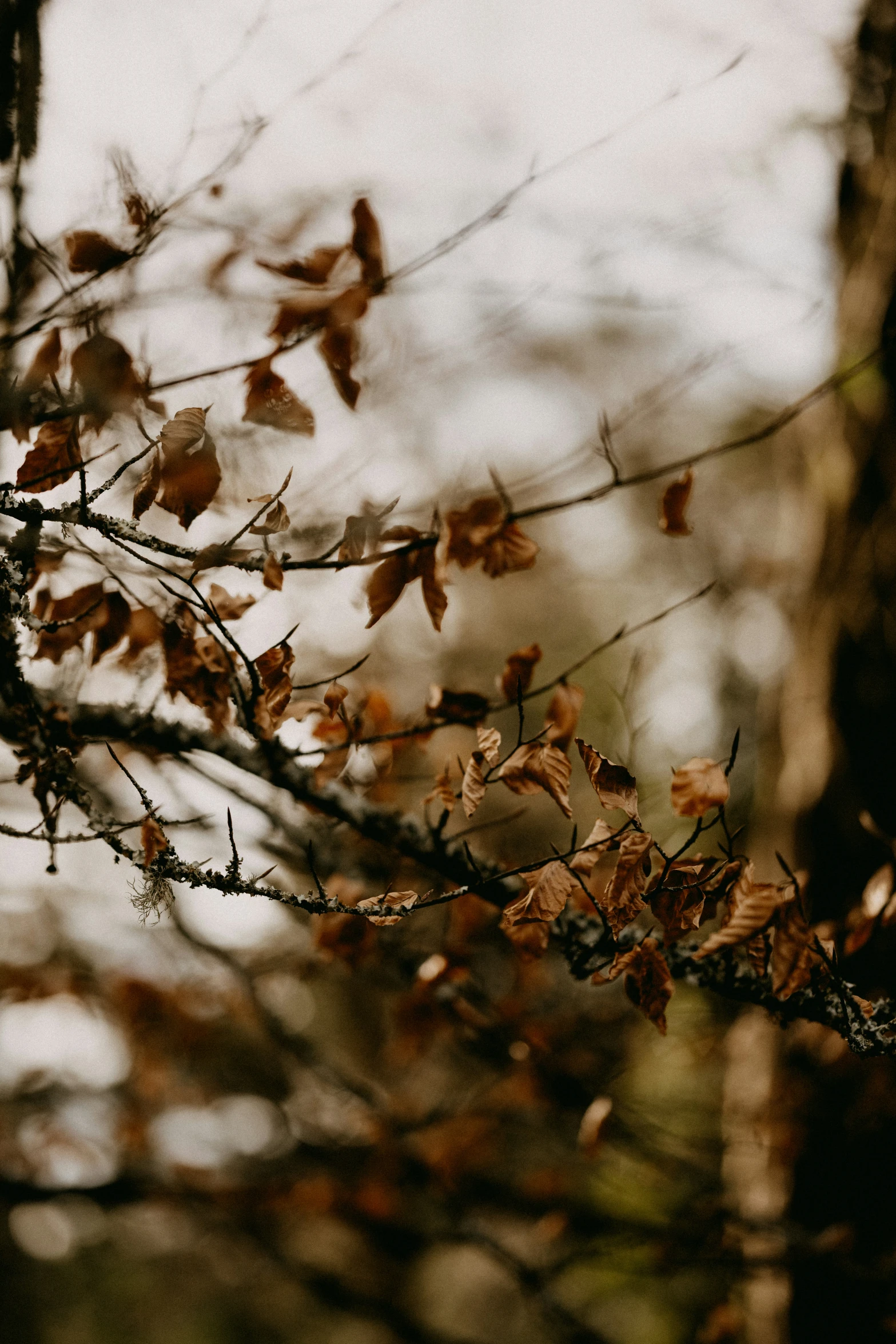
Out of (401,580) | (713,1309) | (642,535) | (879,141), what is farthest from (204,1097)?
(642,535)

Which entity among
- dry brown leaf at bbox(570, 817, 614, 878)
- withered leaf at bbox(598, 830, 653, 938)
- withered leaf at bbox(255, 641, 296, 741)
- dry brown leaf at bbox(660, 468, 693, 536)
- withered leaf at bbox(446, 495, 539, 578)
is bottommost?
withered leaf at bbox(598, 830, 653, 938)

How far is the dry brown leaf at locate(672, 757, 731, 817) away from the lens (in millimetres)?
1249

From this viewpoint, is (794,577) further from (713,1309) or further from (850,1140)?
(713,1309)

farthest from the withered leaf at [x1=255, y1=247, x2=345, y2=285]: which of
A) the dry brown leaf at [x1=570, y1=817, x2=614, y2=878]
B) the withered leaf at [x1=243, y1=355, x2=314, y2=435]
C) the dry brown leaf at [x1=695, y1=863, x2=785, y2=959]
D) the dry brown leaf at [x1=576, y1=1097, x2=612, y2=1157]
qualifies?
the dry brown leaf at [x1=576, y1=1097, x2=612, y2=1157]

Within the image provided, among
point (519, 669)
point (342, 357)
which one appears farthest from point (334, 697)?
point (342, 357)

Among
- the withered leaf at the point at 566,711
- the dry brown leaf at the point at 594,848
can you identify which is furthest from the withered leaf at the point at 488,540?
the dry brown leaf at the point at 594,848

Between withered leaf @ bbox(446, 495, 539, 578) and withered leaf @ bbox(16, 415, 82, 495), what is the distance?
0.64 m

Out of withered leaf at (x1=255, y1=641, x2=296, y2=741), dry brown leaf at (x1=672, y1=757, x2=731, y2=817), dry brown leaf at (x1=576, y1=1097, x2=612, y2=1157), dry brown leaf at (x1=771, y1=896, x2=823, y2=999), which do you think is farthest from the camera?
dry brown leaf at (x1=576, y1=1097, x2=612, y2=1157)

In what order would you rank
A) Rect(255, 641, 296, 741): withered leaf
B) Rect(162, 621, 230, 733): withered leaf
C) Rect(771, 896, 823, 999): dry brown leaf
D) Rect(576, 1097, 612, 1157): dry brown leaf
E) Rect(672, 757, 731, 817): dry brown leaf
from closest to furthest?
Rect(771, 896, 823, 999): dry brown leaf, Rect(672, 757, 731, 817): dry brown leaf, Rect(255, 641, 296, 741): withered leaf, Rect(162, 621, 230, 733): withered leaf, Rect(576, 1097, 612, 1157): dry brown leaf

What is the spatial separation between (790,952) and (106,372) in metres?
1.46

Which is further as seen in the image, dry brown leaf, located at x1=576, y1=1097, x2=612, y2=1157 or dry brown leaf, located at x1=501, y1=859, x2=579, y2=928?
dry brown leaf, located at x1=576, y1=1097, x2=612, y2=1157

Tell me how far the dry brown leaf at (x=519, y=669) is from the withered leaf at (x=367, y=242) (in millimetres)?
749

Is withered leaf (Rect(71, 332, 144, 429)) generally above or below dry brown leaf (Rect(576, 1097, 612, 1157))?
above

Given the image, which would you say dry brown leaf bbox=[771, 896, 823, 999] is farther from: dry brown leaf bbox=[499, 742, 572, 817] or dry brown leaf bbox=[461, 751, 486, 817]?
dry brown leaf bbox=[461, 751, 486, 817]
